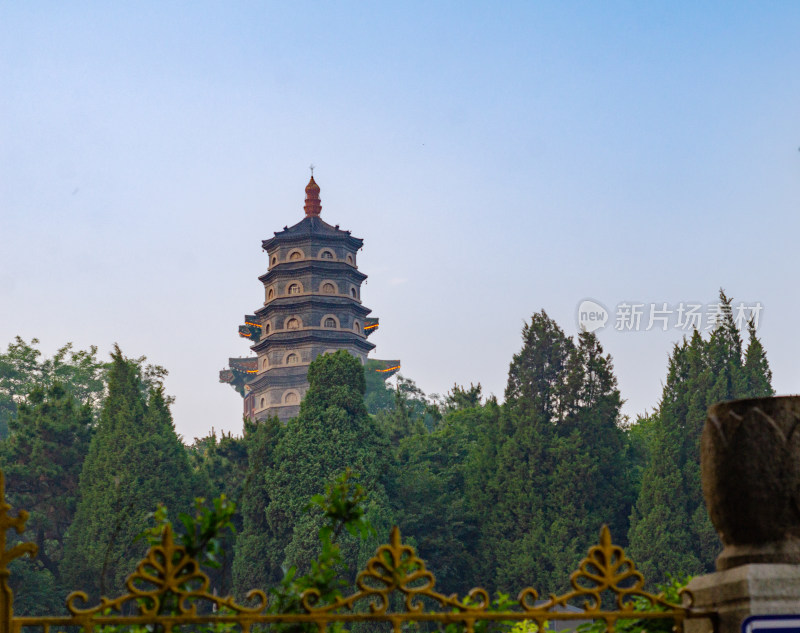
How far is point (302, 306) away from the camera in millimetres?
44500

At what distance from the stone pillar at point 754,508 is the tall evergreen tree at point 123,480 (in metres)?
18.3

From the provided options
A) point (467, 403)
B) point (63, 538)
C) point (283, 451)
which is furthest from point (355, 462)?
point (467, 403)

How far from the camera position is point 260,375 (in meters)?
45.7

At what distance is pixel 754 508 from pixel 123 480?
20116 millimetres

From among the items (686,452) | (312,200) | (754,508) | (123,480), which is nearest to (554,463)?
(686,452)

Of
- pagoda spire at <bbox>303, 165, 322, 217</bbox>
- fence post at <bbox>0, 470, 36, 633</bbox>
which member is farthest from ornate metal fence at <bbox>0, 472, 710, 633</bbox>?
pagoda spire at <bbox>303, 165, 322, 217</bbox>

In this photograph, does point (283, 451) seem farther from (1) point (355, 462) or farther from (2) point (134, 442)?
(2) point (134, 442)

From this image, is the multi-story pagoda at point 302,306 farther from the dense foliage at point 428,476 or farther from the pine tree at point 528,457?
the pine tree at point 528,457

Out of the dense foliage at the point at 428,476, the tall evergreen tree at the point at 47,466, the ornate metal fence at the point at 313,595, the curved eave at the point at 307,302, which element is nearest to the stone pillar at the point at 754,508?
the ornate metal fence at the point at 313,595

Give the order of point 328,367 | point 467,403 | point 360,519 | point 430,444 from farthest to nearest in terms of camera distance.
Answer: point 467,403
point 430,444
point 328,367
point 360,519

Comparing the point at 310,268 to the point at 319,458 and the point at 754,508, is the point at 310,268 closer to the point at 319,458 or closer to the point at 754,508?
the point at 319,458

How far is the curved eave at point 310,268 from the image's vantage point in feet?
145

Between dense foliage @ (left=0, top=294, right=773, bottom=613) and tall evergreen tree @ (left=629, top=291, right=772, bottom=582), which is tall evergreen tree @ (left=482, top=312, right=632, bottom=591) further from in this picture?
tall evergreen tree @ (left=629, top=291, right=772, bottom=582)

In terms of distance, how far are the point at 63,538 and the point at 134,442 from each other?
3.10 meters
